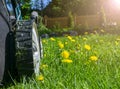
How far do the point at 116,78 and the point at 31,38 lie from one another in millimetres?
938

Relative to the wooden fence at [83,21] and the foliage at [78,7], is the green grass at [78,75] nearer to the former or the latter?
the wooden fence at [83,21]

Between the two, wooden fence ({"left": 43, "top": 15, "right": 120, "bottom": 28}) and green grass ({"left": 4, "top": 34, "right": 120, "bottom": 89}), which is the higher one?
green grass ({"left": 4, "top": 34, "right": 120, "bottom": 89})

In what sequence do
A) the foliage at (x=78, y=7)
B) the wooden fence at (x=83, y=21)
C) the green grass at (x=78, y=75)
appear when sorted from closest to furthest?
the green grass at (x=78, y=75)
the wooden fence at (x=83, y=21)
the foliage at (x=78, y=7)

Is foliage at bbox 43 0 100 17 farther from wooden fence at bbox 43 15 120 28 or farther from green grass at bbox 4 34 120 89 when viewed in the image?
green grass at bbox 4 34 120 89

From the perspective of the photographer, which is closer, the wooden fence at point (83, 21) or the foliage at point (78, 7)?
the wooden fence at point (83, 21)

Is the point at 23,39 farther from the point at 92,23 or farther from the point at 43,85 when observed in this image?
the point at 92,23

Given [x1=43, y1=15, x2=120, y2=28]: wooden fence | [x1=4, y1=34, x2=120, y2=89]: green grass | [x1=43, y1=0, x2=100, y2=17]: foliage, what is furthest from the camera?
[x1=43, y1=0, x2=100, y2=17]: foliage

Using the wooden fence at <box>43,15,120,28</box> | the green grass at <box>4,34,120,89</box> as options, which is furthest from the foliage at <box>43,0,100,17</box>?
the green grass at <box>4,34,120,89</box>

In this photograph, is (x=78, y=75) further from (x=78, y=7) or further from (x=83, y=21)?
(x=78, y=7)

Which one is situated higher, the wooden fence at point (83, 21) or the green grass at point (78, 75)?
the green grass at point (78, 75)

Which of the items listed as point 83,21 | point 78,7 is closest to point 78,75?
point 83,21

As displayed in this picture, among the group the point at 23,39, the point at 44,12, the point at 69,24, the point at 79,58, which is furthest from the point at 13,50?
the point at 44,12

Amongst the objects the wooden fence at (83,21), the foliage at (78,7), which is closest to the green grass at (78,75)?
the wooden fence at (83,21)

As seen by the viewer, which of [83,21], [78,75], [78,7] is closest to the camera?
[78,75]
